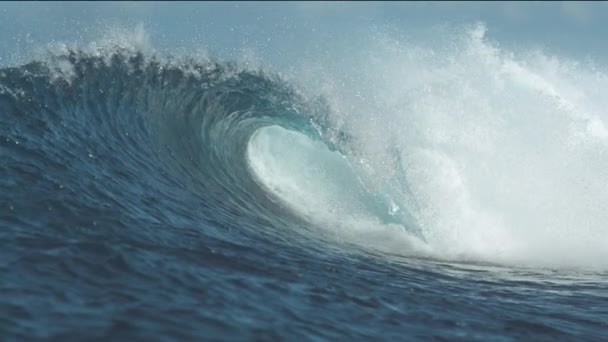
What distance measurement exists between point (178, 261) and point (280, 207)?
7875 mm

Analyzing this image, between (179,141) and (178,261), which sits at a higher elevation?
(179,141)

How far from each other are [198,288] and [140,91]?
526 inches

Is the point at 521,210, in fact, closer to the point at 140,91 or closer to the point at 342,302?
the point at 342,302

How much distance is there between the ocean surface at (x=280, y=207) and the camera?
8422 millimetres

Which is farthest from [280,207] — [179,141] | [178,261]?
[178,261]

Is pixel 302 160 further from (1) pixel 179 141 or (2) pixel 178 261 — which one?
(2) pixel 178 261

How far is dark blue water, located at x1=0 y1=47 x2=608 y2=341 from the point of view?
7.84 meters

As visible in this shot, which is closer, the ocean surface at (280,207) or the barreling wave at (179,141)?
the ocean surface at (280,207)

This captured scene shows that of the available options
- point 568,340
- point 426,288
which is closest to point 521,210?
point 426,288

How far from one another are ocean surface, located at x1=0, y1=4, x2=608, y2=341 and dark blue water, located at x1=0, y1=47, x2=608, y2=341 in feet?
0.15

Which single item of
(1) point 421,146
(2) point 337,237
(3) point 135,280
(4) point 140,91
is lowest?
(3) point 135,280

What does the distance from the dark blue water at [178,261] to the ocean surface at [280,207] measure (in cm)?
5

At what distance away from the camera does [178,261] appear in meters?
9.66

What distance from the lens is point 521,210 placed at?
17.8m
